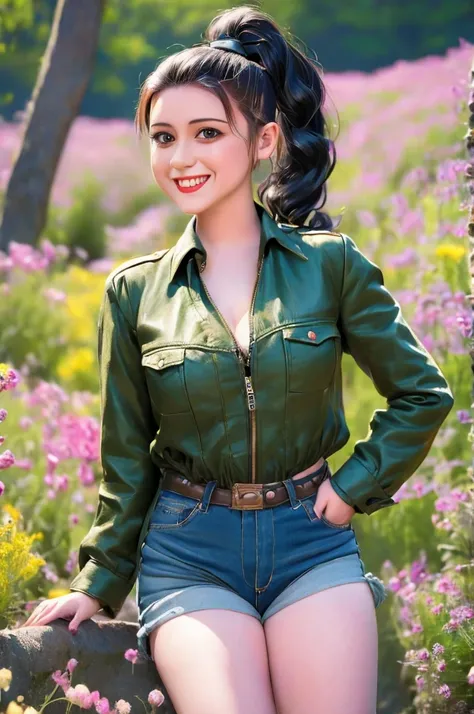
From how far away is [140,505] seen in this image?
266 cm

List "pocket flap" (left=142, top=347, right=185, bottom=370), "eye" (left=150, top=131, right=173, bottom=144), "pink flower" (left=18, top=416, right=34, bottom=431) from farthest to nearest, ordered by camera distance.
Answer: "pink flower" (left=18, top=416, right=34, bottom=431)
"eye" (left=150, top=131, right=173, bottom=144)
"pocket flap" (left=142, top=347, right=185, bottom=370)

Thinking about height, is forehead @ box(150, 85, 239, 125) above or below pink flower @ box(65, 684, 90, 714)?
above

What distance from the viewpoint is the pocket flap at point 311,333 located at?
8.21 feet

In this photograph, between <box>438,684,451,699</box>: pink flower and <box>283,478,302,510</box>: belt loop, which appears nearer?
<box>283,478,302,510</box>: belt loop

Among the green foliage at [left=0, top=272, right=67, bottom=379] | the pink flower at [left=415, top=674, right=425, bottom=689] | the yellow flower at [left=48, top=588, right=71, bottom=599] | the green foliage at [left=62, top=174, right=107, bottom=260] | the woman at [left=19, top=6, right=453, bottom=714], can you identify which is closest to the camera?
the woman at [left=19, top=6, right=453, bottom=714]

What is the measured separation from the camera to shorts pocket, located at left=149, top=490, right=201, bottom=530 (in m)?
2.54

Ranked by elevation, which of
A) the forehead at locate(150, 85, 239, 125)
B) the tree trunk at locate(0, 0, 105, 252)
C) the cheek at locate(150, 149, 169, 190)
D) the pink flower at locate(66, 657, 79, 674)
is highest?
the tree trunk at locate(0, 0, 105, 252)

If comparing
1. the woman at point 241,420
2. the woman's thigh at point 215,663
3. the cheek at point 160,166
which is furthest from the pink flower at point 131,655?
the cheek at point 160,166

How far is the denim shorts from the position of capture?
247 centimetres

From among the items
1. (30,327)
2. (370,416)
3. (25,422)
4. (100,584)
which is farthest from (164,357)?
(30,327)

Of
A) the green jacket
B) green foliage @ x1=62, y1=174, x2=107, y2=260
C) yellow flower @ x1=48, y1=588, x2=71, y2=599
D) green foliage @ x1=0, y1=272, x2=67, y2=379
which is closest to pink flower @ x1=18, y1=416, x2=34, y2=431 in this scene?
yellow flower @ x1=48, y1=588, x2=71, y2=599

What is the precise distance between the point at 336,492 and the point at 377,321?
0.43 meters

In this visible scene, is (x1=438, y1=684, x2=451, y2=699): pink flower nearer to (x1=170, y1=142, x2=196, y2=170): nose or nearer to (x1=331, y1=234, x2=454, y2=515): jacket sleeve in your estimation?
(x1=331, y1=234, x2=454, y2=515): jacket sleeve

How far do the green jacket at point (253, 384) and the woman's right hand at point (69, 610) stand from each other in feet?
0.10
